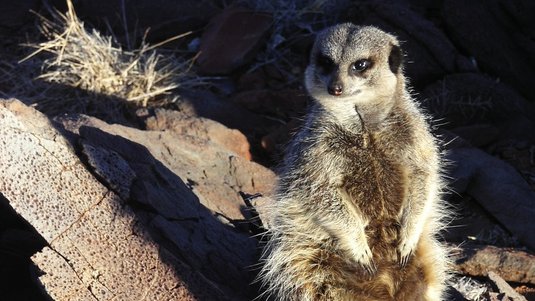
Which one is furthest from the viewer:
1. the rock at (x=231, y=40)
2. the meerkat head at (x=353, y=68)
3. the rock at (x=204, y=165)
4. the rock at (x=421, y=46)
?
the rock at (x=231, y=40)

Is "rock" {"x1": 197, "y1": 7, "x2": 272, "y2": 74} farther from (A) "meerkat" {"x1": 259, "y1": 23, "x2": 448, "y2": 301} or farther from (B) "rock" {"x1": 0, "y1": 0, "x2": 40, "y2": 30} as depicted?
(A) "meerkat" {"x1": 259, "y1": 23, "x2": 448, "y2": 301}

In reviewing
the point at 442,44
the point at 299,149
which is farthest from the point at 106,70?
the point at 299,149

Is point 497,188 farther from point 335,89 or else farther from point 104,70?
point 104,70

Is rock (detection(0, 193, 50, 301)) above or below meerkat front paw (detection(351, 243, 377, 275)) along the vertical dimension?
below

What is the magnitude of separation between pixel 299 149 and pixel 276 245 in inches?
17.3

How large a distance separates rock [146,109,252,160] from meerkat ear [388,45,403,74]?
71.0 inches

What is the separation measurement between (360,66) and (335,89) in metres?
0.24

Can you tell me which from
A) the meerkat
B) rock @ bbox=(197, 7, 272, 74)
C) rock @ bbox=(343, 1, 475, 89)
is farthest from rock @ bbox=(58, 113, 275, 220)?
rock @ bbox=(343, 1, 475, 89)

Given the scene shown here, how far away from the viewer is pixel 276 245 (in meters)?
3.65

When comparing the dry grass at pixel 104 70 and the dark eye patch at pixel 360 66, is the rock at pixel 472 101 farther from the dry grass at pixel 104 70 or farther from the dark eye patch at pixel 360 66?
the dark eye patch at pixel 360 66

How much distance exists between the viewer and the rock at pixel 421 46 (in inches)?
255

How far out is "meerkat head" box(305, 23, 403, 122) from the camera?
3.63m

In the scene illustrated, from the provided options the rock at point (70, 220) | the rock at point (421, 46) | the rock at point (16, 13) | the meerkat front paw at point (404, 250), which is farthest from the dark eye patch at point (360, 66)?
the rock at point (16, 13)

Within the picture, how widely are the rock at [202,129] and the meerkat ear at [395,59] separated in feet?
5.92
